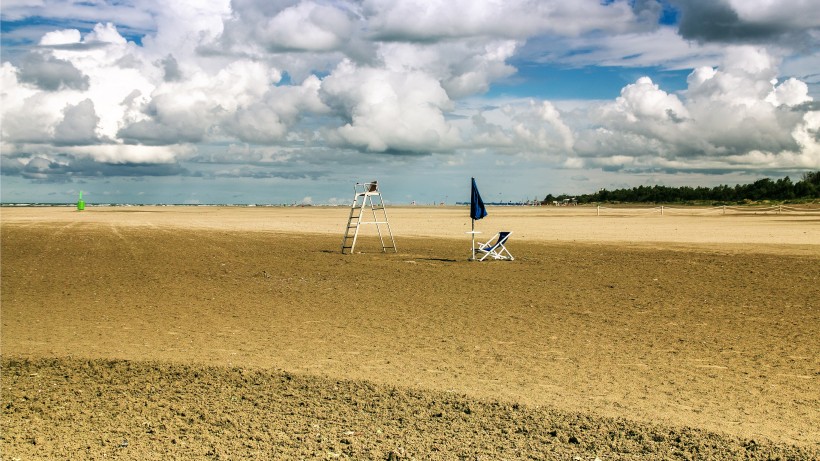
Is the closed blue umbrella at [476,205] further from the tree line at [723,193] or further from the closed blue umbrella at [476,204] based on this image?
the tree line at [723,193]

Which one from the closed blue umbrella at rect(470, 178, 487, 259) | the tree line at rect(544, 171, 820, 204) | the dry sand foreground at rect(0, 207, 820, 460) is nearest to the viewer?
the dry sand foreground at rect(0, 207, 820, 460)

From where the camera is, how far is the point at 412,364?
8828 millimetres

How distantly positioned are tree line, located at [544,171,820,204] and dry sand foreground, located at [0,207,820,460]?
99.7 m

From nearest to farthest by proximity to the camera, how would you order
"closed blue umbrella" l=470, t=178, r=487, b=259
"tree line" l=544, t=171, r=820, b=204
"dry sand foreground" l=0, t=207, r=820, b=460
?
"dry sand foreground" l=0, t=207, r=820, b=460
"closed blue umbrella" l=470, t=178, r=487, b=259
"tree line" l=544, t=171, r=820, b=204

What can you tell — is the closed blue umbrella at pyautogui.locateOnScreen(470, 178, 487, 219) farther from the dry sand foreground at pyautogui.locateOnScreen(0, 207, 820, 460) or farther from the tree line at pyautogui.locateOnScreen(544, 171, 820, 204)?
the tree line at pyautogui.locateOnScreen(544, 171, 820, 204)

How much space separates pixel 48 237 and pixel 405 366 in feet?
102

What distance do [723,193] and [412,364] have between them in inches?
5315

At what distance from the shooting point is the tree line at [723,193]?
111m

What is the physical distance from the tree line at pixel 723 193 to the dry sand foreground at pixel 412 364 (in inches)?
3925

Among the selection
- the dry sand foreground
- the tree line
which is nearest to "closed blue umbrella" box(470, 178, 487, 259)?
the dry sand foreground

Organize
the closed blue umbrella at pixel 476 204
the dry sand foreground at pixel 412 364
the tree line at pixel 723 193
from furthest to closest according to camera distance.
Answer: the tree line at pixel 723 193 < the closed blue umbrella at pixel 476 204 < the dry sand foreground at pixel 412 364

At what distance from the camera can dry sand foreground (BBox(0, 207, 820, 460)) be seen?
20.1ft

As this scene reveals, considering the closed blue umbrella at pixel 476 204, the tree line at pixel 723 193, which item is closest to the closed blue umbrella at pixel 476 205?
the closed blue umbrella at pixel 476 204

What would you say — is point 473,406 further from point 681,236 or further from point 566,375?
point 681,236
